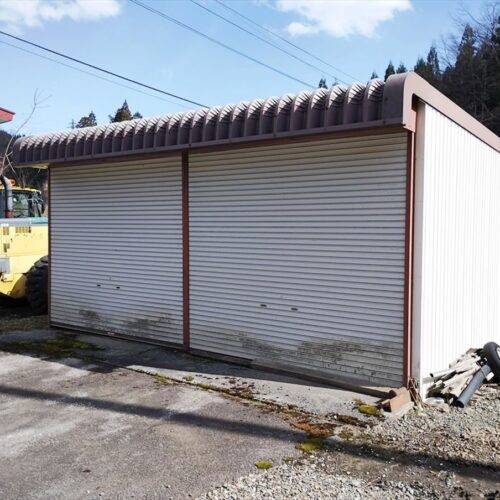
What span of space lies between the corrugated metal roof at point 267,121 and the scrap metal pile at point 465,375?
271cm

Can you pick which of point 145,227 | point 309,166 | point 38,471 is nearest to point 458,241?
point 309,166

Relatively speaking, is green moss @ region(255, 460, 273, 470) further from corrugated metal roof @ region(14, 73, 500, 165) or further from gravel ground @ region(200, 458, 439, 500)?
corrugated metal roof @ region(14, 73, 500, 165)

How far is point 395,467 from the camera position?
404 centimetres

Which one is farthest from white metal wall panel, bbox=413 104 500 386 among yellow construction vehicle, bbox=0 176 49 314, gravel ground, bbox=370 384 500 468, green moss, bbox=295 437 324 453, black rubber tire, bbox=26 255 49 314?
yellow construction vehicle, bbox=0 176 49 314

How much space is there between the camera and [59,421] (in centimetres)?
498

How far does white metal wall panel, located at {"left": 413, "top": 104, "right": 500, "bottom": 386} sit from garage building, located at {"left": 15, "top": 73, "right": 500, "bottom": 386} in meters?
0.03

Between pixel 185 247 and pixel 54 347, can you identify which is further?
pixel 54 347

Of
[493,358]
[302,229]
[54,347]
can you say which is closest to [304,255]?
[302,229]

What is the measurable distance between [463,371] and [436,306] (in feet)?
2.90

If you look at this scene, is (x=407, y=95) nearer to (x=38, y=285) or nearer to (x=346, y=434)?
(x=346, y=434)

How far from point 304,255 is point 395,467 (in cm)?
285

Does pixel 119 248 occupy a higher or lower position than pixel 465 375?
higher

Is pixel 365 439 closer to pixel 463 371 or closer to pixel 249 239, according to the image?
pixel 463 371

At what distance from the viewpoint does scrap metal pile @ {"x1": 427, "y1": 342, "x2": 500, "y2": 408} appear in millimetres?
5625
